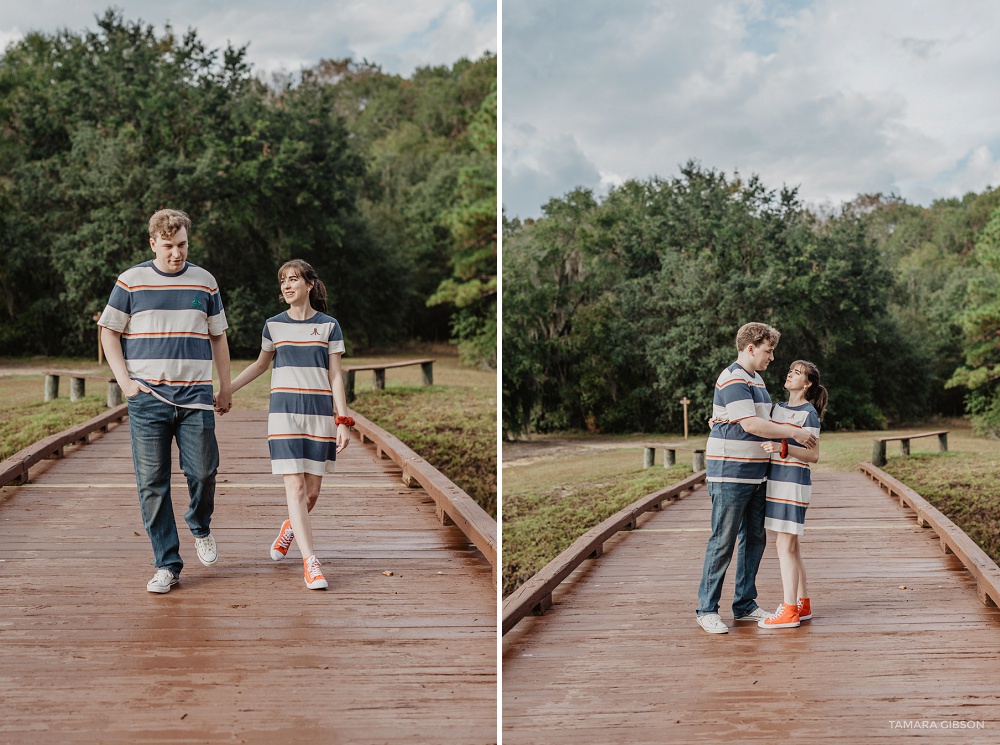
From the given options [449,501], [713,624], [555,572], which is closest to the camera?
[713,624]

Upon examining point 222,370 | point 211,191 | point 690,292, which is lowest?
point 222,370

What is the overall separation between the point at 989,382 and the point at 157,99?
14.2 m

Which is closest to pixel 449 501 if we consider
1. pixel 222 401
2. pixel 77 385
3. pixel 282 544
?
pixel 282 544

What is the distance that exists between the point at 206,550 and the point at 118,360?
0.72m

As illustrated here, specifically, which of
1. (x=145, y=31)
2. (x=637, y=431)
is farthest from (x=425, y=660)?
(x=145, y=31)

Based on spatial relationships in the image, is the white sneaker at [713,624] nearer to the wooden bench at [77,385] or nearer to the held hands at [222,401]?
the held hands at [222,401]

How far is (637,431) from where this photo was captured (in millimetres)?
16266

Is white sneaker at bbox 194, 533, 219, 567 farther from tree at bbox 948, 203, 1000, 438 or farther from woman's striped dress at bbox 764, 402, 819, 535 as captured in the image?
tree at bbox 948, 203, 1000, 438

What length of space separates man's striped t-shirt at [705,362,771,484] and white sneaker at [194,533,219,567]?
1.65 m

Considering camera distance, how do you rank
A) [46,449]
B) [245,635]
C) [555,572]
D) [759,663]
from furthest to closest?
[46,449] → [555,572] → [759,663] → [245,635]

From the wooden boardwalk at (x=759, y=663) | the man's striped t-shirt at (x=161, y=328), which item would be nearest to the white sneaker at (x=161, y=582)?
the man's striped t-shirt at (x=161, y=328)

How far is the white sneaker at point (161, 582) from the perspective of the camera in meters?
2.77

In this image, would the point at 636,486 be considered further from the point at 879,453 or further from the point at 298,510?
the point at 298,510

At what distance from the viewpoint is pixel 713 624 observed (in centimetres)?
303
